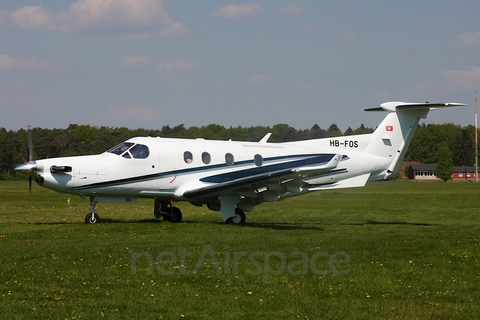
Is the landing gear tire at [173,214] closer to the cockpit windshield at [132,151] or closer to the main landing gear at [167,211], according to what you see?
the main landing gear at [167,211]

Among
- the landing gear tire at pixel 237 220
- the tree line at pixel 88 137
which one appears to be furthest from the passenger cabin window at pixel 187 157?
the tree line at pixel 88 137

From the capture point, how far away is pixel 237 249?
14.4 m

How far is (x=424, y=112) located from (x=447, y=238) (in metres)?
8.50

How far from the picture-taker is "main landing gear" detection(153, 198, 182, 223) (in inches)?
888

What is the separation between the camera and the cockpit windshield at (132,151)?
2081cm

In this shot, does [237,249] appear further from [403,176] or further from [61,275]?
[403,176]

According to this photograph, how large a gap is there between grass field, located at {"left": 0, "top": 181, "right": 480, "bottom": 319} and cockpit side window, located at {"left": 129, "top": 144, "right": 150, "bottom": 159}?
8.41 ft

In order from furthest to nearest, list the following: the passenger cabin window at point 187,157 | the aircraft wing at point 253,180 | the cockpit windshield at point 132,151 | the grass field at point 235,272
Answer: the passenger cabin window at point 187,157 < the cockpit windshield at point 132,151 < the aircraft wing at point 253,180 < the grass field at point 235,272

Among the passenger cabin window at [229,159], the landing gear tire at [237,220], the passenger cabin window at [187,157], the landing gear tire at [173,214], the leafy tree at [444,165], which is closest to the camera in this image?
the passenger cabin window at [187,157]

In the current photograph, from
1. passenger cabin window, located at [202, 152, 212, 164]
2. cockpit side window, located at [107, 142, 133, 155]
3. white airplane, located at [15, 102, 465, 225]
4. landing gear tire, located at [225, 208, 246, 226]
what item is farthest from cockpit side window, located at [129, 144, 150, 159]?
landing gear tire, located at [225, 208, 246, 226]

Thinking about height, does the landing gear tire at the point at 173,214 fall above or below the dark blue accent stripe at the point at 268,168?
below

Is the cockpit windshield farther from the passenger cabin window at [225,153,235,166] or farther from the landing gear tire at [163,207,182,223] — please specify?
the passenger cabin window at [225,153,235,166]

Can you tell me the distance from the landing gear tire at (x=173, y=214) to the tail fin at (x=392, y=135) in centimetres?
728

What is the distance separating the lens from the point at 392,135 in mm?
24812
